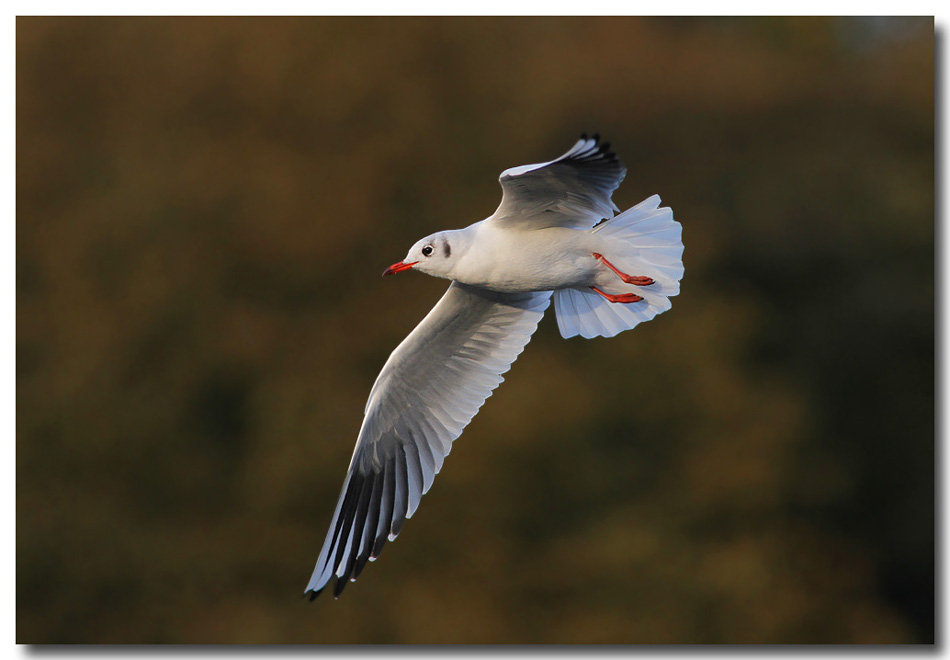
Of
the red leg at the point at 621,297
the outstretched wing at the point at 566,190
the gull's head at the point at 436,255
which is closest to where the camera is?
the outstretched wing at the point at 566,190

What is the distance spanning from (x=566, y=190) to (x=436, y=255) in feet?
1.29

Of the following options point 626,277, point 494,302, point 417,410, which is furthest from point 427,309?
point 626,277

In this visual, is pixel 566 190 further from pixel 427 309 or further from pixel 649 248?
pixel 427 309

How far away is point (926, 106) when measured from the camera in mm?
9180

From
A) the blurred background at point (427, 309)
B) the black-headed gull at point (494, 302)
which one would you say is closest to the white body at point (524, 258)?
the black-headed gull at point (494, 302)

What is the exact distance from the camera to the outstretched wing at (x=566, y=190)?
3.32 meters

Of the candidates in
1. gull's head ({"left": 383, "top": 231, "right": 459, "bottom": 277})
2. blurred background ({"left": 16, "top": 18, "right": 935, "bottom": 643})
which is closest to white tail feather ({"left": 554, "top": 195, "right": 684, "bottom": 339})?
gull's head ({"left": 383, "top": 231, "right": 459, "bottom": 277})

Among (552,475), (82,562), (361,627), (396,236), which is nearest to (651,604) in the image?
(552,475)

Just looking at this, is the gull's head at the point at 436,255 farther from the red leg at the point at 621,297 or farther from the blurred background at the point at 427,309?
the blurred background at the point at 427,309

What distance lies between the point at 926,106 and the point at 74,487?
6551 mm

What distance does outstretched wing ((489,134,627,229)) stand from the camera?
3.32 metres

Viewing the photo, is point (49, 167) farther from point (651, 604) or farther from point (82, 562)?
point (651, 604)

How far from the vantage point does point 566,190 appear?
3.51m

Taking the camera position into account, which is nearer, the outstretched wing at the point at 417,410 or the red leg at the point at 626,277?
the red leg at the point at 626,277
